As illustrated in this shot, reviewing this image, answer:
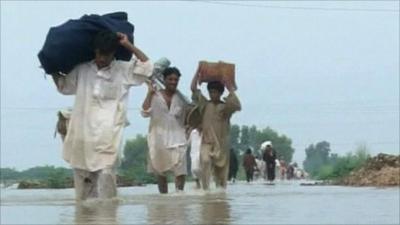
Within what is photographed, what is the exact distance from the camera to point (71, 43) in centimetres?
1075

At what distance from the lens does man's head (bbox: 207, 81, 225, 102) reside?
16.4 meters

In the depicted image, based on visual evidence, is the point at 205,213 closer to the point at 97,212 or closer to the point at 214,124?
the point at 97,212

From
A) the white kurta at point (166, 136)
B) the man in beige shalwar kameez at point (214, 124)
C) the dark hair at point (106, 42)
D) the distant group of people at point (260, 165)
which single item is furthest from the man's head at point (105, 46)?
the distant group of people at point (260, 165)

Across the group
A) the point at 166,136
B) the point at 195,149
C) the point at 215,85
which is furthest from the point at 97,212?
the point at 195,149

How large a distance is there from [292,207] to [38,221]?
2913mm

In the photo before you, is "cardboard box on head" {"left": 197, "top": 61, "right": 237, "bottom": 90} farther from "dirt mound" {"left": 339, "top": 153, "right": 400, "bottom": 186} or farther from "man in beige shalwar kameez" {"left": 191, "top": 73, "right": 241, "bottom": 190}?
"dirt mound" {"left": 339, "top": 153, "right": 400, "bottom": 186}

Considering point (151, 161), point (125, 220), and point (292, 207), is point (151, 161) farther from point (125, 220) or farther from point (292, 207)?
point (125, 220)

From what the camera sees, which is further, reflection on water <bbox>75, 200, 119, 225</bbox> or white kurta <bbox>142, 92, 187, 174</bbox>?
white kurta <bbox>142, 92, 187, 174</bbox>

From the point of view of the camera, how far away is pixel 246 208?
11.1 meters

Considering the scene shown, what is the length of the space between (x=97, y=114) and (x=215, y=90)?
578cm

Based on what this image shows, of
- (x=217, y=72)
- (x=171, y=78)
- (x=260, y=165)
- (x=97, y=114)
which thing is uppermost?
(x=260, y=165)

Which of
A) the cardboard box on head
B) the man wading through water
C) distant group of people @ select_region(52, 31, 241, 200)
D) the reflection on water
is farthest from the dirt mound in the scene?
the reflection on water

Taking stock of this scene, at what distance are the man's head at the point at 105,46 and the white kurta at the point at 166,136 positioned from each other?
4.11 m

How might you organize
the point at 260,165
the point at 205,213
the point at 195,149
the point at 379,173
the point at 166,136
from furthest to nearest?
the point at 260,165
the point at 379,173
the point at 195,149
the point at 166,136
the point at 205,213
